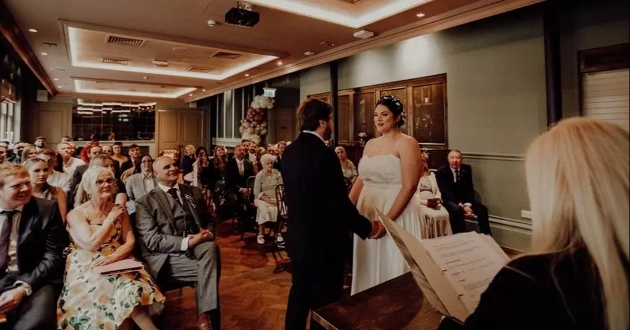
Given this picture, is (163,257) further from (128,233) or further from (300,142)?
(300,142)

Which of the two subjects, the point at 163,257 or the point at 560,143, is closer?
the point at 560,143

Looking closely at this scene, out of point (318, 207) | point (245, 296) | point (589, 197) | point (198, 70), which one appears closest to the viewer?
point (589, 197)

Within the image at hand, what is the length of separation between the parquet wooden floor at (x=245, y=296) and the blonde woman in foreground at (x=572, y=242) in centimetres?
237

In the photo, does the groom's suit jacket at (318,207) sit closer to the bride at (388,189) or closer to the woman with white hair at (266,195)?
the bride at (388,189)

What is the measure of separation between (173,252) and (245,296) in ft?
3.28

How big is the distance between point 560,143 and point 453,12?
4.16 metres

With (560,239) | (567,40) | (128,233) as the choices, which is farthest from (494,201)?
(560,239)

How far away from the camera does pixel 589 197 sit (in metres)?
0.54

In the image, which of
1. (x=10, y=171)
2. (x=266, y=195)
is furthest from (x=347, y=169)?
(x=10, y=171)

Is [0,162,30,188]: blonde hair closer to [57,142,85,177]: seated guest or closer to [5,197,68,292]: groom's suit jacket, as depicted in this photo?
[5,197,68,292]: groom's suit jacket

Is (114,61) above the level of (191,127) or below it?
above

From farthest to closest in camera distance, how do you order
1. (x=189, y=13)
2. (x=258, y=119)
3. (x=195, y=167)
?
(x=258, y=119) → (x=195, y=167) → (x=189, y=13)

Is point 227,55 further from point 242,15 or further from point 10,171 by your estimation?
point 10,171

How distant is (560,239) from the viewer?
608 millimetres
